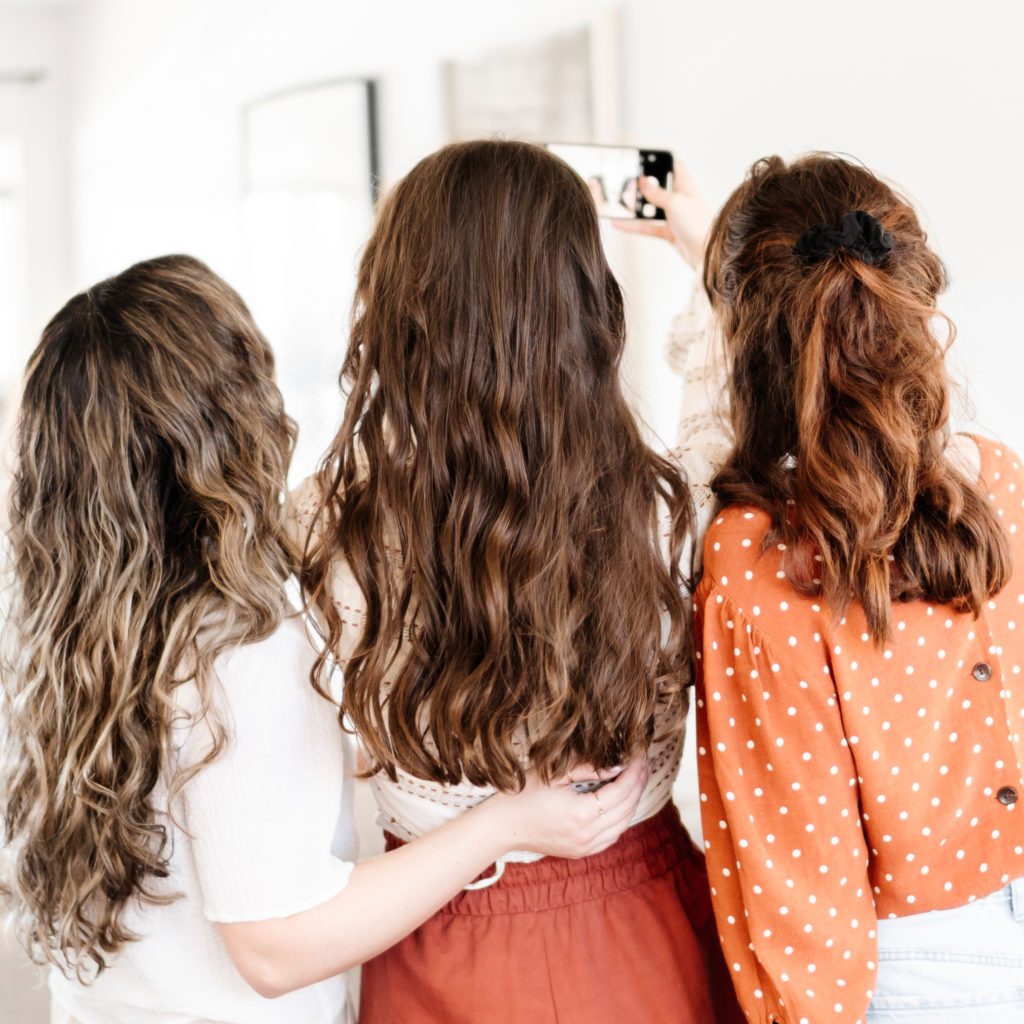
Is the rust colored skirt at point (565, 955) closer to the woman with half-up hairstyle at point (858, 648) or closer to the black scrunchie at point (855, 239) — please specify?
the woman with half-up hairstyle at point (858, 648)

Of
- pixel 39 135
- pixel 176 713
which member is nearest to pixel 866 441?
pixel 176 713

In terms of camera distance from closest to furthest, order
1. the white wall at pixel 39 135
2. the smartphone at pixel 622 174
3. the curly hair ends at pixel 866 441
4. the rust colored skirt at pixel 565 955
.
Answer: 1. the curly hair ends at pixel 866 441
2. the rust colored skirt at pixel 565 955
3. the smartphone at pixel 622 174
4. the white wall at pixel 39 135

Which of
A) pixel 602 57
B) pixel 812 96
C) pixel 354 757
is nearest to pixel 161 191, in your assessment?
pixel 602 57

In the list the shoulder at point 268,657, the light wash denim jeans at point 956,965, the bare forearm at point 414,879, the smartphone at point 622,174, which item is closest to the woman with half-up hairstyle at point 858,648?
the light wash denim jeans at point 956,965

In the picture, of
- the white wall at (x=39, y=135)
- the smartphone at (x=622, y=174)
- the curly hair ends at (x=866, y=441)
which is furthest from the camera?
the white wall at (x=39, y=135)

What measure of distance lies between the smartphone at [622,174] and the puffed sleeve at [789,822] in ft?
2.30

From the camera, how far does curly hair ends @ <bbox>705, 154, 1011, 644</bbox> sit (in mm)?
796

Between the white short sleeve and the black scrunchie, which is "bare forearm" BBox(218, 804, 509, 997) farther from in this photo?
the black scrunchie

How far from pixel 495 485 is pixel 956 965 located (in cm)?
55

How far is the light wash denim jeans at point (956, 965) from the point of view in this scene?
0.86 m

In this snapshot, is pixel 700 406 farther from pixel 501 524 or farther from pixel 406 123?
pixel 406 123

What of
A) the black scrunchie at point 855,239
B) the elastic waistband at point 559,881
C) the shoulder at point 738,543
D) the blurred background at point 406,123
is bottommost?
the elastic waistband at point 559,881

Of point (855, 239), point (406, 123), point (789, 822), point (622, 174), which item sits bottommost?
point (789, 822)

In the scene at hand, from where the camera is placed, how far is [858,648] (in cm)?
82
